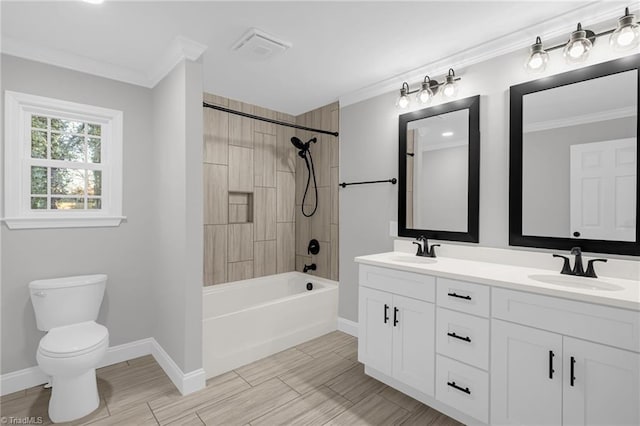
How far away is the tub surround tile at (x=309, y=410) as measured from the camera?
193 centimetres

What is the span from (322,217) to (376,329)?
1.60 m

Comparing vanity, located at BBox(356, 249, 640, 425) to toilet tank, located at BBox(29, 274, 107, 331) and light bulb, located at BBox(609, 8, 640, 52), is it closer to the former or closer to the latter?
light bulb, located at BBox(609, 8, 640, 52)

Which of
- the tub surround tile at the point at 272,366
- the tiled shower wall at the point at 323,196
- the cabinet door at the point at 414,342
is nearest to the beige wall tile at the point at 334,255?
the tiled shower wall at the point at 323,196

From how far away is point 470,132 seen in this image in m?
2.32

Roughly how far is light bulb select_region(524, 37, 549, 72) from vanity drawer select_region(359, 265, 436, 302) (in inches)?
56.7

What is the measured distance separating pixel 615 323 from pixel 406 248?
1.48m

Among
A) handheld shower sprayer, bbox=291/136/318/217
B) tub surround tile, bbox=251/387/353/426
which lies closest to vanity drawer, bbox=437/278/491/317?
tub surround tile, bbox=251/387/353/426

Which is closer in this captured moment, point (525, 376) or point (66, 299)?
point (525, 376)

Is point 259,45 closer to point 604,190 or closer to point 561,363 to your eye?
point 604,190

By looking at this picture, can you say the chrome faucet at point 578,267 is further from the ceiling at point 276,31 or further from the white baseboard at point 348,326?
the white baseboard at point 348,326

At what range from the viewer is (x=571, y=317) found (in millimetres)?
1455

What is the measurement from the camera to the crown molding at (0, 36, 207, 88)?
2180 millimetres

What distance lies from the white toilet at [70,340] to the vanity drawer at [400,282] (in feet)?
6.11

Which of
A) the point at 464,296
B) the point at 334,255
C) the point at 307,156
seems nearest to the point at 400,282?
the point at 464,296
